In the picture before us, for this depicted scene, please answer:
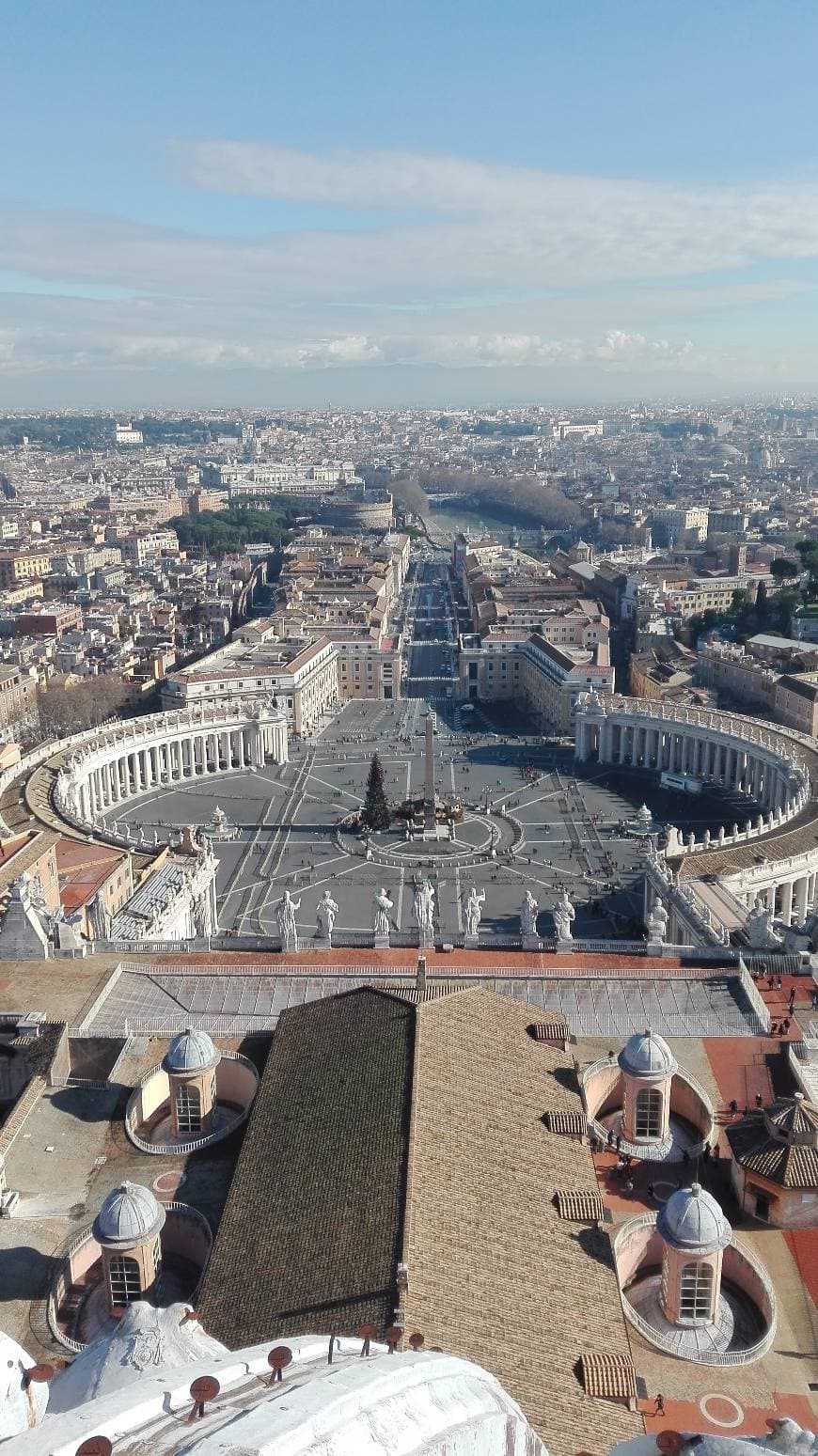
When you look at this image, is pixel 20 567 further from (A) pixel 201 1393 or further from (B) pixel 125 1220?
(A) pixel 201 1393

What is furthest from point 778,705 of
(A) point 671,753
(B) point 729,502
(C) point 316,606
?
(B) point 729,502

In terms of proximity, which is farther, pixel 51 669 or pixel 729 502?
pixel 729 502

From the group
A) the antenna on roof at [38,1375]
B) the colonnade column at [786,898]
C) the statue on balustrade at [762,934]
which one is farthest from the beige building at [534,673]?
the antenna on roof at [38,1375]

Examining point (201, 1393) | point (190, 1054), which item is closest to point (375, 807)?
point (190, 1054)

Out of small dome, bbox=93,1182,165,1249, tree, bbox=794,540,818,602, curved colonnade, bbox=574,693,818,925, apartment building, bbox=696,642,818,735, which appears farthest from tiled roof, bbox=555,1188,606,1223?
tree, bbox=794,540,818,602

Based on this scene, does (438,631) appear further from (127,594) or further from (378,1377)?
(378,1377)

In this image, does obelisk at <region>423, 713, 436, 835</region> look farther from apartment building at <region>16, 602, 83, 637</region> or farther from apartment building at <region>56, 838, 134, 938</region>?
apartment building at <region>16, 602, 83, 637</region>
